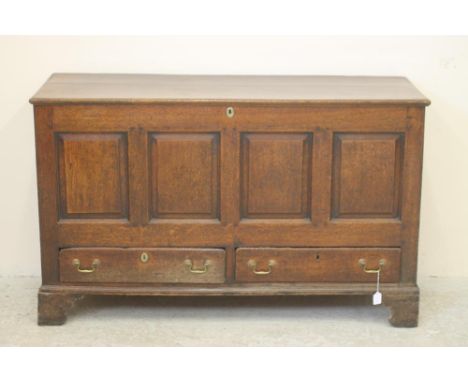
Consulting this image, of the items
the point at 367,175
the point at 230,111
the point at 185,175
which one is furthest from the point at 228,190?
the point at 367,175

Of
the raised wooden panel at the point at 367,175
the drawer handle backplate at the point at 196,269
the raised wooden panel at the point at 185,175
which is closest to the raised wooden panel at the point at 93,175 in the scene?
the raised wooden panel at the point at 185,175

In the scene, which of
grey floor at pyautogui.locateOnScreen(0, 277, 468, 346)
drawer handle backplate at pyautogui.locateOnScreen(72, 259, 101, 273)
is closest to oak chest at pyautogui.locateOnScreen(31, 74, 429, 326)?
drawer handle backplate at pyautogui.locateOnScreen(72, 259, 101, 273)

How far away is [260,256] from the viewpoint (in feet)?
12.9

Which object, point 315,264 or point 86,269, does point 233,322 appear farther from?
point 86,269

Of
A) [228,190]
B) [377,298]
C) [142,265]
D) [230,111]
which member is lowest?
[377,298]

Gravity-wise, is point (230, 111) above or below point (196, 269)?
above

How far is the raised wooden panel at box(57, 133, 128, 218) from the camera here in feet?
12.5

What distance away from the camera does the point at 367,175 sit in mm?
3857

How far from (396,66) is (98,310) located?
1542 millimetres

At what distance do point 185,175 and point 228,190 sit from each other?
16 cm

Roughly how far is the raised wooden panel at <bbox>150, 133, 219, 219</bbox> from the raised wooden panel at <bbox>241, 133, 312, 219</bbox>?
0.11 m

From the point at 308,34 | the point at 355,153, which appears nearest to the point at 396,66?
the point at 308,34

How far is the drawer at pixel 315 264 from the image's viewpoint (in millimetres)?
3932

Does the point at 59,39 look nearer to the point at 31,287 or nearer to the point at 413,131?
the point at 31,287
